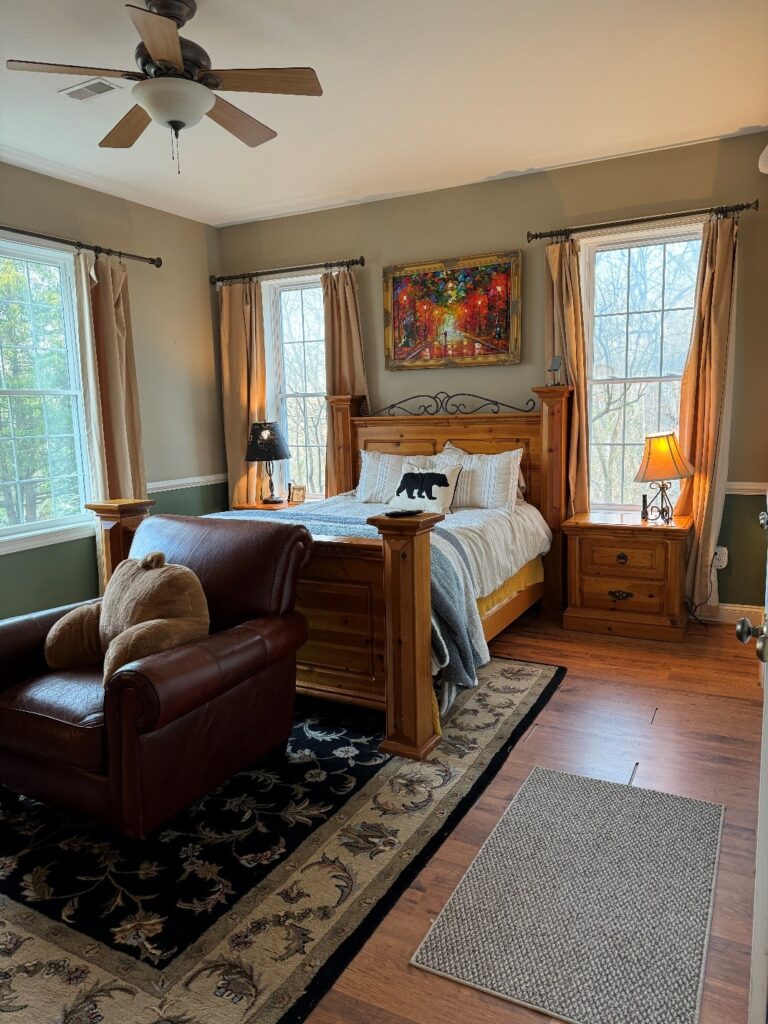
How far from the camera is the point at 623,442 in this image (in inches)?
182

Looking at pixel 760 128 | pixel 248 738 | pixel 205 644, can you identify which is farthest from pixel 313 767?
pixel 760 128

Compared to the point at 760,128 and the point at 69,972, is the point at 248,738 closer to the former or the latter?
the point at 69,972

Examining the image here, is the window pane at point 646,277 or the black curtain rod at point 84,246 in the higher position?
the black curtain rod at point 84,246

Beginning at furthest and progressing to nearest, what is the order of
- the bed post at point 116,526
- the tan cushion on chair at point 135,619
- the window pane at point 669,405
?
the window pane at point 669,405 → the bed post at point 116,526 → the tan cushion on chair at point 135,619

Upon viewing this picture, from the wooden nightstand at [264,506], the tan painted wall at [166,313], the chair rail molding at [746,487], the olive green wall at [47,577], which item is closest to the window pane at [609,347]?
the chair rail molding at [746,487]

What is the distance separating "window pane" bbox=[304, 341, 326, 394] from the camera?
558 cm

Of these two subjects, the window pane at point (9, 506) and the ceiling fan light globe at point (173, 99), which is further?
the window pane at point (9, 506)

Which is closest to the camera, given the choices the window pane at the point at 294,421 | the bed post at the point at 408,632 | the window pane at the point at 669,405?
the bed post at the point at 408,632

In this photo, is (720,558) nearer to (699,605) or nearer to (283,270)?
(699,605)

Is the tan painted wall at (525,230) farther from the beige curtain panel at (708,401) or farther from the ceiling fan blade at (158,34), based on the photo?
the ceiling fan blade at (158,34)

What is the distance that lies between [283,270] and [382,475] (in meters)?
1.88

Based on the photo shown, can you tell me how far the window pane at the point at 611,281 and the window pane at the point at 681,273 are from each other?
0.85 feet

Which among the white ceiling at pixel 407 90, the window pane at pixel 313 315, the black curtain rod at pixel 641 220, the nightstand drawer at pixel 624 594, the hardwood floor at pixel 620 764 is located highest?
the white ceiling at pixel 407 90

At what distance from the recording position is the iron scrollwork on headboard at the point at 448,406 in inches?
191
